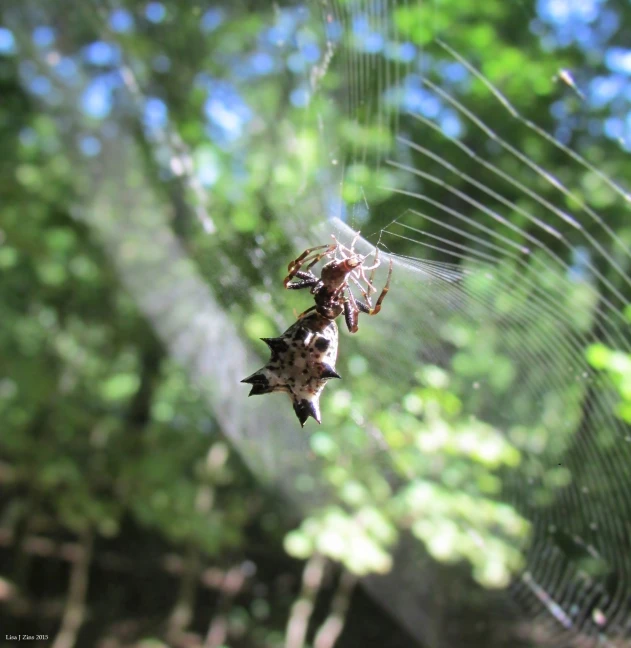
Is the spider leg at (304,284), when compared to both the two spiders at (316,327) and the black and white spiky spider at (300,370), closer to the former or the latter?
the two spiders at (316,327)

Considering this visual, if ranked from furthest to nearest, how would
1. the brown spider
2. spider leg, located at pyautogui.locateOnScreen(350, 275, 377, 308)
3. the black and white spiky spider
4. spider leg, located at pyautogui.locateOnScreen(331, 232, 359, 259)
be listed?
spider leg, located at pyautogui.locateOnScreen(350, 275, 377, 308) → the brown spider → spider leg, located at pyautogui.locateOnScreen(331, 232, 359, 259) → the black and white spiky spider

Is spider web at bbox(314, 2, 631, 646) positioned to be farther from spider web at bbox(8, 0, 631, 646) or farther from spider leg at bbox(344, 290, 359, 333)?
spider leg at bbox(344, 290, 359, 333)

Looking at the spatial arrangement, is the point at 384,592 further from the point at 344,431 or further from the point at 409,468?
the point at 344,431

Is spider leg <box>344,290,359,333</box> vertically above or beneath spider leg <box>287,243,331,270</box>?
beneath

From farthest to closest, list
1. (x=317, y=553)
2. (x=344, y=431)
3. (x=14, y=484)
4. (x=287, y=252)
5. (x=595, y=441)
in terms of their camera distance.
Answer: (x=14, y=484)
(x=317, y=553)
(x=344, y=431)
(x=595, y=441)
(x=287, y=252)

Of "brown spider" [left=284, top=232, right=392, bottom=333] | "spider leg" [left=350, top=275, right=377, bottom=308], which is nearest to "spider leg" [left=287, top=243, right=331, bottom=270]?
"brown spider" [left=284, top=232, right=392, bottom=333]

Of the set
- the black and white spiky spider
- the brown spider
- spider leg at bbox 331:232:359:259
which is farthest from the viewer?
the brown spider

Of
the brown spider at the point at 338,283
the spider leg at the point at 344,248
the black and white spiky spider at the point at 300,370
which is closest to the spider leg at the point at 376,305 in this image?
the brown spider at the point at 338,283

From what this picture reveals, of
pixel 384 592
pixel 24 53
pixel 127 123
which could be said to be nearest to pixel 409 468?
pixel 384 592
